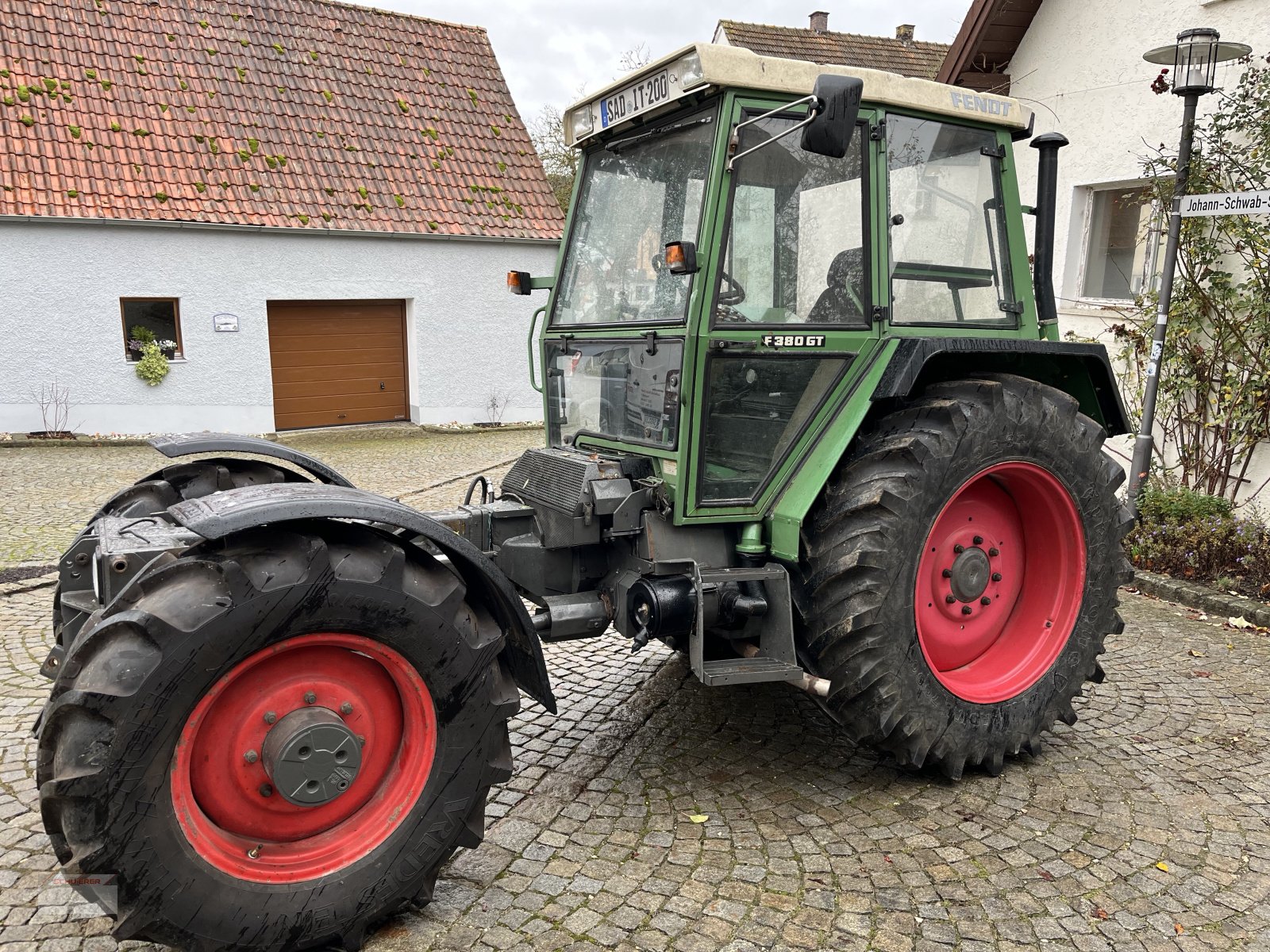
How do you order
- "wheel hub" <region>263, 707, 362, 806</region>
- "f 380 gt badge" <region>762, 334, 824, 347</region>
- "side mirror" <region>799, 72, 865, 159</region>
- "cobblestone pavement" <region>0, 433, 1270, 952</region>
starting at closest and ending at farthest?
"wheel hub" <region>263, 707, 362, 806</region> → "cobblestone pavement" <region>0, 433, 1270, 952</region> → "side mirror" <region>799, 72, 865, 159</region> → "f 380 gt badge" <region>762, 334, 824, 347</region>

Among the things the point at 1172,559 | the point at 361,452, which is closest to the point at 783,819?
the point at 1172,559

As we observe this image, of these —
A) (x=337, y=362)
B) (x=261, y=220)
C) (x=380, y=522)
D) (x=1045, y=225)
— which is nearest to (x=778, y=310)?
(x=1045, y=225)

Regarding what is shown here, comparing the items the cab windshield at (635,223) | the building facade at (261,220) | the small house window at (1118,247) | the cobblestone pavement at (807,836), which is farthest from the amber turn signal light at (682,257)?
the building facade at (261,220)

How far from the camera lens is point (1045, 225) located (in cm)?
388

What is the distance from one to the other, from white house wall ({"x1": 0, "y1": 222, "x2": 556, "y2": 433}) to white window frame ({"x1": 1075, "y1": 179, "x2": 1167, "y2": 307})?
7.71m

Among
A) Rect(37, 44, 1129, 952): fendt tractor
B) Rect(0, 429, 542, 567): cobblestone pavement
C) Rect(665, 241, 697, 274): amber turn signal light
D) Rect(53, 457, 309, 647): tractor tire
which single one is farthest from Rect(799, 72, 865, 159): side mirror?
Rect(0, 429, 542, 567): cobblestone pavement

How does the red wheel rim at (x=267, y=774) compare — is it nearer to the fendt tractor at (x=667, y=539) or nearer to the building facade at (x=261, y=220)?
the fendt tractor at (x=667, y=539)

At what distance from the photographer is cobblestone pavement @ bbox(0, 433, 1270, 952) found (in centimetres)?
257

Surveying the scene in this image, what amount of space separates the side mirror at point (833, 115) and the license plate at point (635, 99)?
0.60 metres

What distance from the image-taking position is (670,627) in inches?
125

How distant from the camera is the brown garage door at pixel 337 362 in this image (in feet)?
43.8

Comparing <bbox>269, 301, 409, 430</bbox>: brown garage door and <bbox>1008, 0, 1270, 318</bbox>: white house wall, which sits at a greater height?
<bbox>1008, 0, 1270, 318</bbox>: white house wall

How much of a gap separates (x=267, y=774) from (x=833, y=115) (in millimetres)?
2328

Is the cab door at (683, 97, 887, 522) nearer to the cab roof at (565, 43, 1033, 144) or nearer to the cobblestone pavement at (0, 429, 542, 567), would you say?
the cab roof at (565, 43, 1033, 144)
